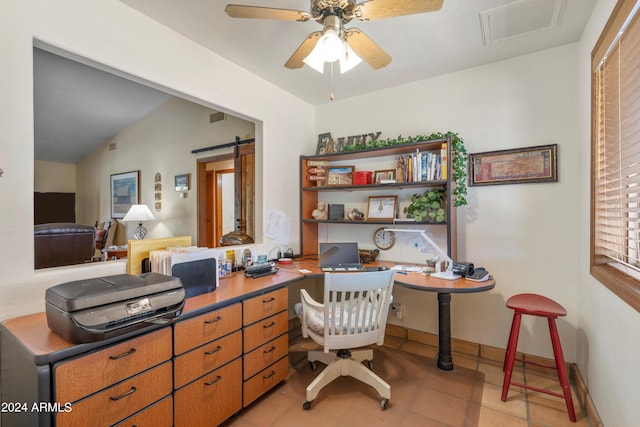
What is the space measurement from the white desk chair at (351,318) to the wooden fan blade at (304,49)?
132cm

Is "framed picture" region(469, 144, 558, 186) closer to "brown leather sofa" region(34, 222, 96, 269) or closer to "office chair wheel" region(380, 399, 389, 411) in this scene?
"office chair wheel" region(380, 399, 389, 411)

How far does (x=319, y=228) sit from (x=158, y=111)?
3.40 meters

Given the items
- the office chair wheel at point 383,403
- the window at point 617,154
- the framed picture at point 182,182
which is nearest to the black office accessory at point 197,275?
the office chair wheel at point 383,403

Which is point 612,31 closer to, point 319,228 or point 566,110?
point 566,110

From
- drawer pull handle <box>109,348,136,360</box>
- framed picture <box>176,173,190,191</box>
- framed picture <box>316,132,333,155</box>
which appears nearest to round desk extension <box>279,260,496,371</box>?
drawer pull handle <box>109,348,136,360</box>

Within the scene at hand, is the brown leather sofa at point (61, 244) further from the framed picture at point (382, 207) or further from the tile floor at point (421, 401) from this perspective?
the framed picture at point (382, 207)

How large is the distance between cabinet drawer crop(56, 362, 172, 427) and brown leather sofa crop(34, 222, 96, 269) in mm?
1678

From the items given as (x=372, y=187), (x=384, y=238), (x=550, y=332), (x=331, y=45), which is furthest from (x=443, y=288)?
(x=331, y=45)

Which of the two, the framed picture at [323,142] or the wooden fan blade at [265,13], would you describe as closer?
the wooden fan blade at [265,13]

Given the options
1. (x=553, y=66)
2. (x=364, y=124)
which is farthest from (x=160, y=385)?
(x=553, y=66)

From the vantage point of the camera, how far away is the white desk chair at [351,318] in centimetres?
176

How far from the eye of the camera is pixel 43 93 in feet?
12.7

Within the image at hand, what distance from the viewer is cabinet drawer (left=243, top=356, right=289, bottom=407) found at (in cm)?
182

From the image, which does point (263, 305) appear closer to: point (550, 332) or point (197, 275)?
point (197, 275)
